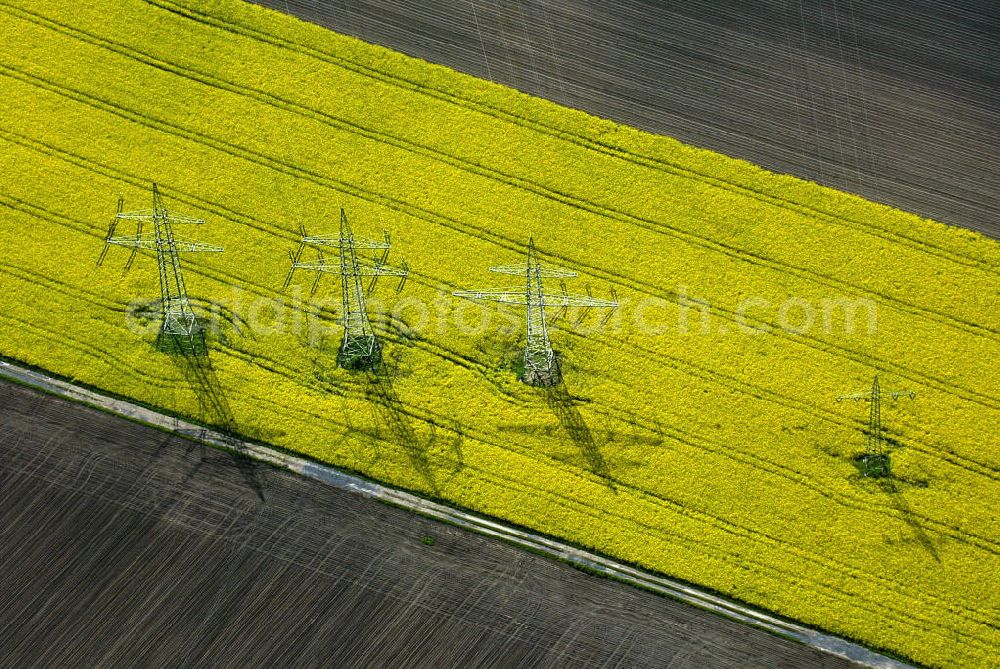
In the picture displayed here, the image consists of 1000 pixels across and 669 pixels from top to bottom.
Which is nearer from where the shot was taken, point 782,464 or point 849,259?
point 782,464

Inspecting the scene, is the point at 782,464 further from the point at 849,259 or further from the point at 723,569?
the point at 849,259

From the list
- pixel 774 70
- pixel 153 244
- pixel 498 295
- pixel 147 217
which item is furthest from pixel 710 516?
pixel 147 217

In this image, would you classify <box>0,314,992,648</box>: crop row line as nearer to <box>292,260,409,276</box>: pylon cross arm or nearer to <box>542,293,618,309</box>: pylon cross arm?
<box>292,260,409,276</box>: pylon cross arm

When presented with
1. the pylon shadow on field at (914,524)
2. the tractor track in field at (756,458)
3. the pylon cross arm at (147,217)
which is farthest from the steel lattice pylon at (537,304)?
the pylon shadow on field at (914,524)

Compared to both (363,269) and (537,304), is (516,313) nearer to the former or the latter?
(537,304)

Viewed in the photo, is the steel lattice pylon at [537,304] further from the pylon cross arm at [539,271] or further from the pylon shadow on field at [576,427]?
the pylon shadow on field at [576,427]

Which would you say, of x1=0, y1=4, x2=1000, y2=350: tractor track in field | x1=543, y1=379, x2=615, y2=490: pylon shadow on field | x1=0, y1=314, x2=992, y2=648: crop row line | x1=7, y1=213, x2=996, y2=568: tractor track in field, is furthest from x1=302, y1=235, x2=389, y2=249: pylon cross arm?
x1=543, y1=379, x2=615, y2=490: pylon shadow on field

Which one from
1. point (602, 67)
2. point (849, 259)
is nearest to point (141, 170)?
point (602, 67)
